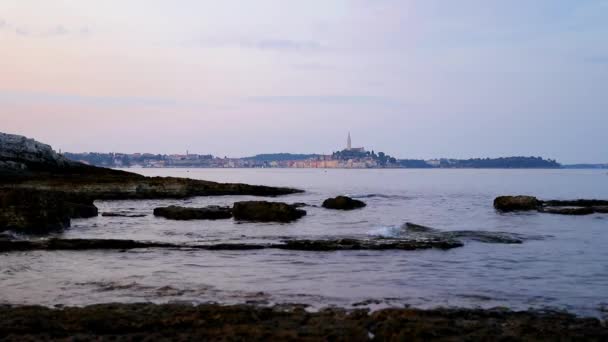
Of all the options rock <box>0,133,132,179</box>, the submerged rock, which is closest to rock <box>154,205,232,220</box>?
the submerged rock

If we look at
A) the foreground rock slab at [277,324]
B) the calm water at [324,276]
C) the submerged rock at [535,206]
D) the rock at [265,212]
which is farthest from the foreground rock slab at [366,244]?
the submerged rock at [535,206]

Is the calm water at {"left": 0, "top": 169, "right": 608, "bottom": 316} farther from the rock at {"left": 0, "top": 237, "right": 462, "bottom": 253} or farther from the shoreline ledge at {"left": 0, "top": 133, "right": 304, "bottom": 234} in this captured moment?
the shoreline ledge at {"left": 0, "top": 133, "right": 304, "bottom": 234}

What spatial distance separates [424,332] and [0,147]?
62995 mm

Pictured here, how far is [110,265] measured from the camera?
695 inches

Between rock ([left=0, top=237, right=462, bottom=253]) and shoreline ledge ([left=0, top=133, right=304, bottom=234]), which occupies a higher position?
shoreline ledge ([left=0, top=133, right=304, bottom=234])

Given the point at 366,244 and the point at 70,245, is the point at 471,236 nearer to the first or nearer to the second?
the point at 366,244

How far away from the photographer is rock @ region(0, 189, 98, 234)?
24.1 meters

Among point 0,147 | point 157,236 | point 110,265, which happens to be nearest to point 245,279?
point 110,265

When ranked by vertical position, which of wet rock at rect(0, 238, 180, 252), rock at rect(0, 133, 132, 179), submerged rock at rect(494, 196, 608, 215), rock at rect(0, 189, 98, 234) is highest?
rock at rect(0, 133, 132, 179)

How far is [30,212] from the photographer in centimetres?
2488

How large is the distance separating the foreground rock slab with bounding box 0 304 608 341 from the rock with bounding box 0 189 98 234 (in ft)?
46.8

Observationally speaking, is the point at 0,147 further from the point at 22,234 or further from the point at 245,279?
the point at 245,279

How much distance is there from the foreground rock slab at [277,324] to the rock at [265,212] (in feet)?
74.6

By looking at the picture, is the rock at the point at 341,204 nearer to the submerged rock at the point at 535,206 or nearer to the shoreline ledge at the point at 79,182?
the submerged rock at the point at 535,206
